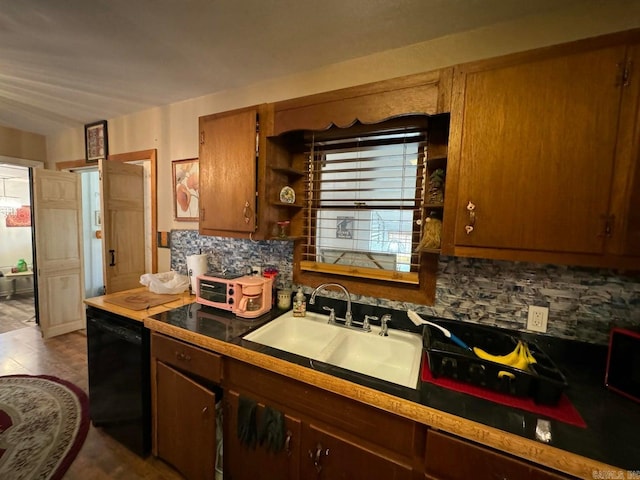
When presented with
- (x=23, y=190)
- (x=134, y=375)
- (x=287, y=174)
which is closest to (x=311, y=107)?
(x=287, y=174)

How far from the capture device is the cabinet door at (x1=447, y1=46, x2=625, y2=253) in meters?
0.89

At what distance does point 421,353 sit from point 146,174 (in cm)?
286

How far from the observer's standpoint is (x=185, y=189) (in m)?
2.29

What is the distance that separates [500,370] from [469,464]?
0.31 meters

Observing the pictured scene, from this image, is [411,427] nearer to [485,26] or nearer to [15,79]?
[485,26]

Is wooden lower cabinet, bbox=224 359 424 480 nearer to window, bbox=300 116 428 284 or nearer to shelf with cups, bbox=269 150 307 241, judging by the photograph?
window, bbox=300 116 428 284

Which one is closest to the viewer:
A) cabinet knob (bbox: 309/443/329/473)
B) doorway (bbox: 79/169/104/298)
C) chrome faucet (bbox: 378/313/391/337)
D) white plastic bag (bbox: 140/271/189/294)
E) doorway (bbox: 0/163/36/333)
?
cabinet knob (bbox: 309/443/329/473)

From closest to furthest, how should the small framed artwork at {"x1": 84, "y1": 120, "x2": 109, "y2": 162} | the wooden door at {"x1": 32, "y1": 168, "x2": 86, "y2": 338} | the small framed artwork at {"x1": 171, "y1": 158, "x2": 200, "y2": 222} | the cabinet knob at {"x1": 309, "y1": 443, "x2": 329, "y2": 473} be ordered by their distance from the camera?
the cabinet knob at {"x1": 309, "y1": 443, "x2": 329, "y2": 473} → the small framed artwork at {"x1": 171, "y1": 158, "x2": 200, "y2": 222} → the small framed artwork at {"x1": 84, "y1": 120, "x2": 109, "y2": 162} → the wooden door at {"x1": 32, "y1": 168, "x2": 86, "y2": 338}

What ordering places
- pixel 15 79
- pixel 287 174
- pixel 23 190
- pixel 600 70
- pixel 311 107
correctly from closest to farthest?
1. pixel 600 70
2. pixel 311 107
3. pixel 287 174
4. pixel 15 79
5. pixel 23 190

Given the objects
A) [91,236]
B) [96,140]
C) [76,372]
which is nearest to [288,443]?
[76,372]

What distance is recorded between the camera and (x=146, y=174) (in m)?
2.61

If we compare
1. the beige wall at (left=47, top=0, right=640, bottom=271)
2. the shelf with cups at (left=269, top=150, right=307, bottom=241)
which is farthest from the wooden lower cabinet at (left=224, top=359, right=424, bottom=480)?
the beige wall at (left=47, top=0, right=640, bottom=271)

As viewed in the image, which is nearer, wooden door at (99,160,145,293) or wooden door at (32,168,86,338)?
wooden door at (99,160,145,293)

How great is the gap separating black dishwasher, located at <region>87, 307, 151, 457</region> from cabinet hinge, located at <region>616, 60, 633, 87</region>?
2.34 m
